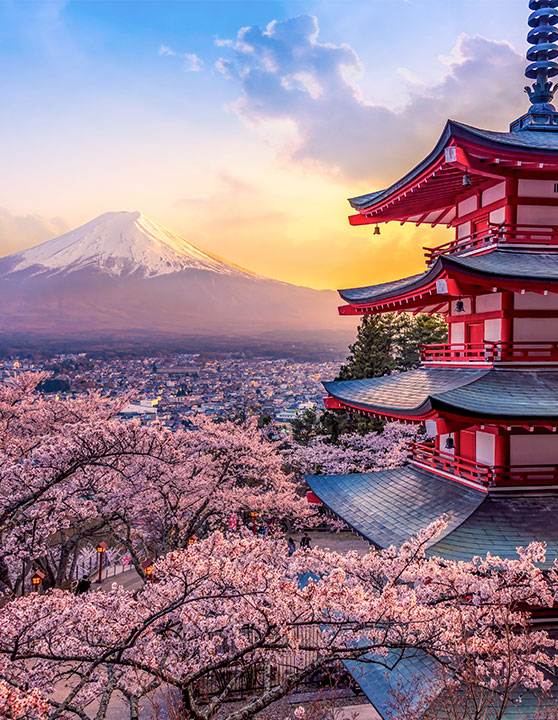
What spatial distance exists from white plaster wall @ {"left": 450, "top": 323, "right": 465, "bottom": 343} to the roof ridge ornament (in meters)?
4.33

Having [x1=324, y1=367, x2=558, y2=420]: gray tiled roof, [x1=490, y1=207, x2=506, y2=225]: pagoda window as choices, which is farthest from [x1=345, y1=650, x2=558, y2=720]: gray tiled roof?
[x1=490, y1=207, x2=506, y2=225]: pagoda window

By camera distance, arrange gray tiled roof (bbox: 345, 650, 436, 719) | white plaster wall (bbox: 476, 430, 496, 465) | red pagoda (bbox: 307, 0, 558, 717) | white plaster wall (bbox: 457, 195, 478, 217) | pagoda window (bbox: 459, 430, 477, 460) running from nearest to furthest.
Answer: gray tiled roof (bbox: 345, 650, 436, 719), red pagoda (bbox: 307, 0, 558, 717), white plaster wall (bbox: 476, 430, 496, 465), pagoda window (bbox: 459, 430, 477, 460), white plaster wall (bbox: 457, 195, 478, 217)

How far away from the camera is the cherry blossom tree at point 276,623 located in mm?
5238

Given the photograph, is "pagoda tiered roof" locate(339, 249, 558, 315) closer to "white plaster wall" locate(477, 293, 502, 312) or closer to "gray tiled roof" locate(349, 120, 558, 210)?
"white plaster wall" locate(477, 293, 502, 312)

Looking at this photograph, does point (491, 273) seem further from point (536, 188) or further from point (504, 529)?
point (504, 529)

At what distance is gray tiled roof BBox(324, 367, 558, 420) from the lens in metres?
6.89

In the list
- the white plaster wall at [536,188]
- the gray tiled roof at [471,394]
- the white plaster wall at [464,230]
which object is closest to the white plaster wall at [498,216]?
the white plaster wall at [536,188]

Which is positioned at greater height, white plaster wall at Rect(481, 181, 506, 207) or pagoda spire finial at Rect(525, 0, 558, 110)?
pagoda spire finial at Rect(525, 0, 558, 110)

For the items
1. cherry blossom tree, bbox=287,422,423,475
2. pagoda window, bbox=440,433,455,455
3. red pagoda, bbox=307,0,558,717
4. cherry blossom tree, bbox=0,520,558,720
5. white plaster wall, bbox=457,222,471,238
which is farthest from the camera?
cherry blossom tree, bbox=287,422,423,475

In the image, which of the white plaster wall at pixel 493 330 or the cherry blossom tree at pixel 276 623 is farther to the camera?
the white plaster wall at pixel 493 330

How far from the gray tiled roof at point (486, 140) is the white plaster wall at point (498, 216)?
111 cm

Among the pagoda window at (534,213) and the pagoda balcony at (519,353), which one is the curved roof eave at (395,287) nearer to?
the pagoda balcony at (519,353)

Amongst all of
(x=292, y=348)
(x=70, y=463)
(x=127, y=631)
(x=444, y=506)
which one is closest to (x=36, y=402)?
(x=70, y=463)

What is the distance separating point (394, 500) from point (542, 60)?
9.64 m
